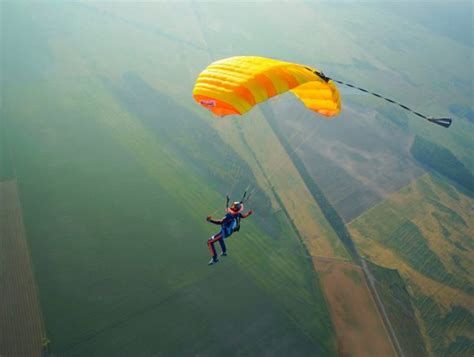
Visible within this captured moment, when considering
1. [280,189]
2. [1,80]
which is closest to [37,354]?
[280,189]

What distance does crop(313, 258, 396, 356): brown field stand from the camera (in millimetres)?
19141

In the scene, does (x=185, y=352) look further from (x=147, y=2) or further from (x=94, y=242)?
(x=147, y=2)

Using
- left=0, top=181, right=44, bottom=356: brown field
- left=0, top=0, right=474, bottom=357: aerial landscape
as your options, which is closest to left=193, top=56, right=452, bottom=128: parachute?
left=0, top=0, right=474, bottom=357: aerial landscape

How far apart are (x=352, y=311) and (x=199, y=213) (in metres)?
10.7

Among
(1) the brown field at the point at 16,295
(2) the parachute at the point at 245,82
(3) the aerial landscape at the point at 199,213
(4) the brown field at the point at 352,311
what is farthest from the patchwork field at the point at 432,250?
(1) the brown field at the point at 16,295

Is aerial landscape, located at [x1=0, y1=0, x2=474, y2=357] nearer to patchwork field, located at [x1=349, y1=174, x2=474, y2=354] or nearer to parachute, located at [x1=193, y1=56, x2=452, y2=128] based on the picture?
patchwork field, located at [x1=349, y1=174, x2=474, y2=354]

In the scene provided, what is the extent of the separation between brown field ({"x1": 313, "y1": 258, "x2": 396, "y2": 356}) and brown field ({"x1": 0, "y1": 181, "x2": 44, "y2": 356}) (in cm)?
1444

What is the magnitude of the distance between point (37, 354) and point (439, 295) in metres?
22.3

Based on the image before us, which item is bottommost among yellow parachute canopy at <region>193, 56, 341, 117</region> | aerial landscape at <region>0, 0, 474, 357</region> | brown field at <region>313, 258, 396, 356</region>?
aerial landscape at <region>0, 0, 474, 357</region>

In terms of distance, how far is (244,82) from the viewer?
37.5 feet

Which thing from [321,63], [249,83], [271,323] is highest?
[249,83]

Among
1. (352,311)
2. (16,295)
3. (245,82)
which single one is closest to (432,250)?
(352,311)

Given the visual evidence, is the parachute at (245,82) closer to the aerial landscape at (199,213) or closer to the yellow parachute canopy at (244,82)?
the yellow parachute canopy at (244,82)

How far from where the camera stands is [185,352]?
17.2m
